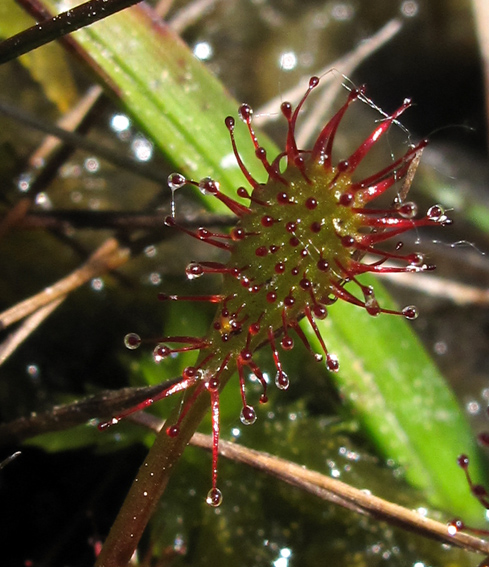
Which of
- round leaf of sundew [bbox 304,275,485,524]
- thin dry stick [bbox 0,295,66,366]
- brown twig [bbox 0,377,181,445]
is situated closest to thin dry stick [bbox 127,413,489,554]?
brown twig [bbox 0,377,181,445]

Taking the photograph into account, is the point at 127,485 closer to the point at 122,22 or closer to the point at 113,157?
the point at 113,157

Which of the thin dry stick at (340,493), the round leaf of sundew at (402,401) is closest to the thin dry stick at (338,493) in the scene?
the thin dry stick at (340,493)

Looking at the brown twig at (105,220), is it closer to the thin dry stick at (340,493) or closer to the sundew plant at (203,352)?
the sundew plant at (203,352)

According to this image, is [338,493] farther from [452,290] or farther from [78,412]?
[452,290]

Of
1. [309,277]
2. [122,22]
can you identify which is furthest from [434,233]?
[309,277]

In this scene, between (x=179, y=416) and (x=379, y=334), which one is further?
(x=379, y=334)

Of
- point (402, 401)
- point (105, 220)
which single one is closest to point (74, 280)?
point (105, 220)

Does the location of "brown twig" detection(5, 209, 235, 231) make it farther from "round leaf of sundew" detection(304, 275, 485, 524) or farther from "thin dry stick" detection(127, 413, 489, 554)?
"thin dry stick" detection(127, 413, 489, 554)
